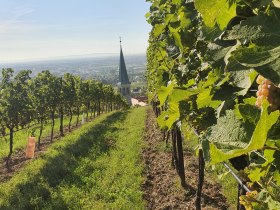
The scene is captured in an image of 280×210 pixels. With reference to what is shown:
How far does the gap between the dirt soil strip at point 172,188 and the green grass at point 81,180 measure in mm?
375

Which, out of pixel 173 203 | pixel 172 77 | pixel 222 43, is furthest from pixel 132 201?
pixel 222 43

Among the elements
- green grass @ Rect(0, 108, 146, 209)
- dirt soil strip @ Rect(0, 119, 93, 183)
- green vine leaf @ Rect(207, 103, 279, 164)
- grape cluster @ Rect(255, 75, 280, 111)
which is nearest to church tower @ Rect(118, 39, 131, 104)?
dirt soil strip @ Rect(0, 119, 93, 183)

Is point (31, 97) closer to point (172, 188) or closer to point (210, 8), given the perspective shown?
point (172, 188)

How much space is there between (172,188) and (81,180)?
11.6ft

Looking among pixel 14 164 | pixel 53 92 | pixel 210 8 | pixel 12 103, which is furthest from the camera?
pixel 53 92

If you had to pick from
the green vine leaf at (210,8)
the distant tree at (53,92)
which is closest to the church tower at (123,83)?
the distant tree at (53,92)

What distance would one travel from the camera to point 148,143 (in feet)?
55.3

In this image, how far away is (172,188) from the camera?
9219mm

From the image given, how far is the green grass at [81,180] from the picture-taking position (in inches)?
364

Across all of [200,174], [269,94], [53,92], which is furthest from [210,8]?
[53,92]

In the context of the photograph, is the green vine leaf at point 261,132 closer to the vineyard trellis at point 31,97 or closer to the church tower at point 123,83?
the vineyard trellis at point 31,97

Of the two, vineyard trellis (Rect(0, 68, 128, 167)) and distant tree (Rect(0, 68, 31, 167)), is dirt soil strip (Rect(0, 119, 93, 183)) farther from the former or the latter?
distant tree (Rect(0, 68, 31, 167))

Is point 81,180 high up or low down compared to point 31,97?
down

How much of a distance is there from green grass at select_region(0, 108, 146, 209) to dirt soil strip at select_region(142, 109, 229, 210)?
1.23 feet
